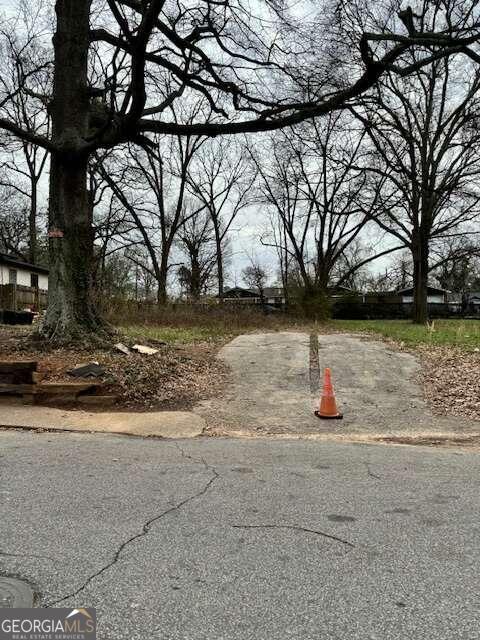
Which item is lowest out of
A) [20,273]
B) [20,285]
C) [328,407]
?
[328,407]

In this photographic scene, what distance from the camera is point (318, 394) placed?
9672mm

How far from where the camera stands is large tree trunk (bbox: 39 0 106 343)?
10.9 meters

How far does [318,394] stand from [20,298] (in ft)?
85.3

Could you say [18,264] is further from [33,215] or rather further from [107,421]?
[107,421]

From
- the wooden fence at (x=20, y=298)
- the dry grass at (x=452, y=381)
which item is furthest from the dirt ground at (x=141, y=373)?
the wooden fence at (x=20, y=298)

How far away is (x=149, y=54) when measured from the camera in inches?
495

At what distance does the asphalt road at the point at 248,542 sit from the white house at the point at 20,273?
107 feet

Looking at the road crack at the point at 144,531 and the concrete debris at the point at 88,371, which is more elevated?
the concrete debris at the point at 88,371

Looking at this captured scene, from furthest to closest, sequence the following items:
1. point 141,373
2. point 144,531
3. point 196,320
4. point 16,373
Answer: point 196,320, point 141,373, point 16,373, point 144,531

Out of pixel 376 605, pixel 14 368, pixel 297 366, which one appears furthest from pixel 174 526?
pixel 297 366

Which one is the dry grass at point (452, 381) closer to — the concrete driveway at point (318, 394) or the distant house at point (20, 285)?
the concrete driveway at point (318, 394)

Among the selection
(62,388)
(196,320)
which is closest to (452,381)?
(62,388)

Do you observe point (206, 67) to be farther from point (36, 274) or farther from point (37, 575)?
point (36, 274)

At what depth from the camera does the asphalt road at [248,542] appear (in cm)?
262
